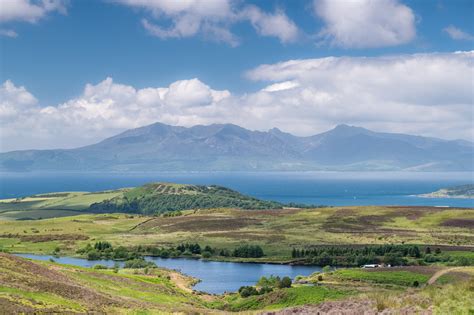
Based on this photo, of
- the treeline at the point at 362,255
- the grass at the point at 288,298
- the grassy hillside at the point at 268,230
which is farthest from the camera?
the grassy hillside at the point at 268,230

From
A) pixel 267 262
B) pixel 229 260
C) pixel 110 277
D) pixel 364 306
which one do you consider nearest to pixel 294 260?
pixel 267 262

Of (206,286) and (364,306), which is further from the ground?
(364,306)

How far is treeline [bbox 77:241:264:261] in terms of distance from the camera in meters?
123

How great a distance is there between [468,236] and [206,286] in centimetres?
8226

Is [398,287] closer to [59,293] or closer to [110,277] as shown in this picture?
[110,277]

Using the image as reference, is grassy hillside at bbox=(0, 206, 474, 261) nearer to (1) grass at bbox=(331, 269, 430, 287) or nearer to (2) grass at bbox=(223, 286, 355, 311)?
(1) grass at bbox=(331, 269, 430, 287)

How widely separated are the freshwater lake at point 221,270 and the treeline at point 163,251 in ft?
10.9

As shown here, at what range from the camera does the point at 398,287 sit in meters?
67.4

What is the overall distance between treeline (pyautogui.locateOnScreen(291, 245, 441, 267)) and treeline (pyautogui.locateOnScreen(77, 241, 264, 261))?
11629mm

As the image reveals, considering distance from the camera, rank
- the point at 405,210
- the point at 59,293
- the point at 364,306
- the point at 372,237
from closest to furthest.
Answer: the point at 364,306, the point at 59,293, the point at 372,237, the point at 405,210

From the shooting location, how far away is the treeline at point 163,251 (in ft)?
403

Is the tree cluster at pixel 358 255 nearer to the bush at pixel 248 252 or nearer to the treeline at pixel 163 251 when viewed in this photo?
the bush at pixel 248 252

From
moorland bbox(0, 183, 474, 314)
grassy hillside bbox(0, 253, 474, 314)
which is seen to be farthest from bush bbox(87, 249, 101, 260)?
grassy hillside bbox(0, 253, 474, 314)

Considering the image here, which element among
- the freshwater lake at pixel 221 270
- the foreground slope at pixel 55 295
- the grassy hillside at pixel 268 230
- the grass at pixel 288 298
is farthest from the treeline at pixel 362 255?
the foreground slope at pixel 55 295
